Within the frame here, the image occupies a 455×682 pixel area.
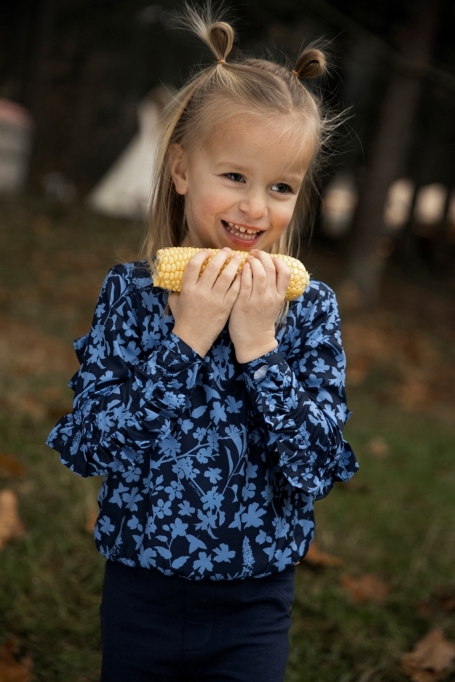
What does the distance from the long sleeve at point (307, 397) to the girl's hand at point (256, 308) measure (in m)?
0.03

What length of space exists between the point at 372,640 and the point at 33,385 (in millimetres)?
2846

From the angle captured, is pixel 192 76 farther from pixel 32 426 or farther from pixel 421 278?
pixel 421 278

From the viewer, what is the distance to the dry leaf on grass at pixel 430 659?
261 cm

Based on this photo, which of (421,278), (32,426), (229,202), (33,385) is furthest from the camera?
(421,278)

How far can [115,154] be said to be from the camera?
17.7 m

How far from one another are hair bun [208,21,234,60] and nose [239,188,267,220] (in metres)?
0.39

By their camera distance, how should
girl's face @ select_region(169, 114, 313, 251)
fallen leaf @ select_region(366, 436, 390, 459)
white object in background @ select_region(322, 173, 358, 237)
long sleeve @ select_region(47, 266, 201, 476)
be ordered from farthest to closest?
white object in background @ select_region(322, 173, 358, 237) → fallen leaf @ select_region(366, 436, 390, 459) → girl's face @ select_region(169, 114, 313, 251) → long sleeve @ select_region(47, 266, 201, 476)

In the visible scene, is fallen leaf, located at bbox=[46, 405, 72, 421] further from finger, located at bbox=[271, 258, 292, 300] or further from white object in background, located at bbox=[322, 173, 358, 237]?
white object in background, located at bbox=[322, 173, 358, 237]

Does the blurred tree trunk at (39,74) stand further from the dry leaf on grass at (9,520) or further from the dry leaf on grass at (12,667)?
the dry leaf on grass at (12,667)

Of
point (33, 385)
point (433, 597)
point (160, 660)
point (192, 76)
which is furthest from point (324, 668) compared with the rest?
point (33, 385)

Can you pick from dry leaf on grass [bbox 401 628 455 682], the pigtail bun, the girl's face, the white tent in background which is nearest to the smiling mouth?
the girl's face

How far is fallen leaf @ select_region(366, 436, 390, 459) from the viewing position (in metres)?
5.07

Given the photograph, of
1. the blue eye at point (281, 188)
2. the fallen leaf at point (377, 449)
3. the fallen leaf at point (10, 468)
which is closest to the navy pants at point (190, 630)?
the blue eye at point (281, 188)

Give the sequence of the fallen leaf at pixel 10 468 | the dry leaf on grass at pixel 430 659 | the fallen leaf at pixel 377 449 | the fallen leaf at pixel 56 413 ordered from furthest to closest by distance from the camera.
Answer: the fallen leaf at pixel 377 449
the fallen leaf at pixel 56 413
the fallen leaf at pixel 10 468
the dry leaf on grass at pixel 430 659
